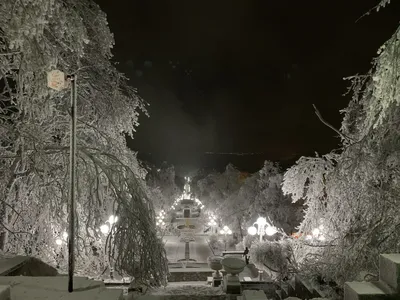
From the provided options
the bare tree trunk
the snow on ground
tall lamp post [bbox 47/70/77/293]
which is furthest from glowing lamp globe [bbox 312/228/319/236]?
the bare tree trunk

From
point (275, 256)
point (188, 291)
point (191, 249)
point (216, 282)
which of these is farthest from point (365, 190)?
point (191, 249)

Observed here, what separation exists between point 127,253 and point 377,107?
5.58m

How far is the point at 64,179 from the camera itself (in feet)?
27.3

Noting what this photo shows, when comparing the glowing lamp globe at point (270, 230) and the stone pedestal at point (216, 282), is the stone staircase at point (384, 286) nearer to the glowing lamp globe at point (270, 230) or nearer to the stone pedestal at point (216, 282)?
the stone pedestal at point (216, 282)

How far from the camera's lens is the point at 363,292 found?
211 inches

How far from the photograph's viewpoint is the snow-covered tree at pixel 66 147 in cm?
662

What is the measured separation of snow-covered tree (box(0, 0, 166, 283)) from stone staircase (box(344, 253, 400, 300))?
4078mm

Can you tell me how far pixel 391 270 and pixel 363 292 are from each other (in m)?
0.51

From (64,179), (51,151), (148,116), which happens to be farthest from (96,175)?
(148,116)

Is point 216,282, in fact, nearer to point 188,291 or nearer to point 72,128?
point 188,291

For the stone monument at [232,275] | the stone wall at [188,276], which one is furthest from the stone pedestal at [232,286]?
the stone wall at [188,276]

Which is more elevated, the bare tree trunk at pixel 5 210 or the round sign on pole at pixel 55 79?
the round sign on pole at pixel 55 79

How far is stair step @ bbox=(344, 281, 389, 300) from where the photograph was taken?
5.27 meters

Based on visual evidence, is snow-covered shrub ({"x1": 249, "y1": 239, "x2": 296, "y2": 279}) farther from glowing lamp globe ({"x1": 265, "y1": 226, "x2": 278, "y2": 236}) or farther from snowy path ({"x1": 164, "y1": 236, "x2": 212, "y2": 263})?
snowy path ({"x1": 164, "y1": 236, "x2": 212, "y2": 263})
